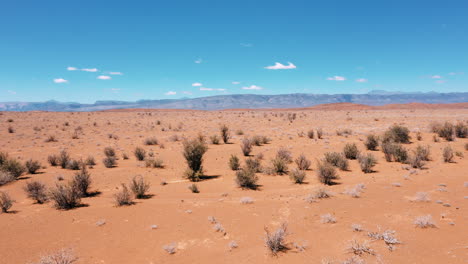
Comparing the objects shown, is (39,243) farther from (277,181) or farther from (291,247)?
(277,181)

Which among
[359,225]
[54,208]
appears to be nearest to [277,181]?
Answer: [359,225]

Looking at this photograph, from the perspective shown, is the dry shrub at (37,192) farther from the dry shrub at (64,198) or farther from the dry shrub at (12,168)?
the dry shrub at (12,168)

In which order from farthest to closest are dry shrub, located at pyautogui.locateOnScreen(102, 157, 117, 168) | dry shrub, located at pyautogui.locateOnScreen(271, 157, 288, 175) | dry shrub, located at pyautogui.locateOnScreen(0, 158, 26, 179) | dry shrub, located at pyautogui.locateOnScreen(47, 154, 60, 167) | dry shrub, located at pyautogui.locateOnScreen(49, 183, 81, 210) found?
dry shrub, located at pyautogui.locateOnScreen(47, 154, 60, 167)
dry shrub, located at pyautogui.locateOnScreen(102, 157, 117, 168)
dry shrub, located at pyautogui.locateOnScreen(271, 157, 288, 175)
dry shrub, located at pyautogui.locateOnScreen(0, 158, 26, 179)
dry shrub, located at pyautogui.locateOnScreen(49, 183, 81, 210)

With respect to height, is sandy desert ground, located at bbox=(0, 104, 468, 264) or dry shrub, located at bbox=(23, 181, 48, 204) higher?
dry shrub, located at bbox=(23, 181, 48, 204)

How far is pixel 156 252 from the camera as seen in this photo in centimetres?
610

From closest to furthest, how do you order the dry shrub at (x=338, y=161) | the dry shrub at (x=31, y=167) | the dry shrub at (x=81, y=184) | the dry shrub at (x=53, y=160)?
the dry shrub at (x=81, y=184) < the dry shrub at (x=31, y=167) < the dry shrub at (x=338, y=161) < the dry shrub at (x=53, y=160)

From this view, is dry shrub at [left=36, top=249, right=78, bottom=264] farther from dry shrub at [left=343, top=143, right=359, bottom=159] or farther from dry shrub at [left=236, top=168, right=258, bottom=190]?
dry shrub at [left=343, top=143, right=359, bottom=159]

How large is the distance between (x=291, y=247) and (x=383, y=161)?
38.3ft

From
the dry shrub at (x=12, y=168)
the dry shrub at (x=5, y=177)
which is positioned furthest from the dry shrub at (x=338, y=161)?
the dry shrub at (x=12, y=168)

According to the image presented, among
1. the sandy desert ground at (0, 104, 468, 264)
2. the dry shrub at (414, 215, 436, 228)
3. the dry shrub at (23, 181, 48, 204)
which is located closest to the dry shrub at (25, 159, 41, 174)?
the sandy desert ground at (0, 104, 468, 264)

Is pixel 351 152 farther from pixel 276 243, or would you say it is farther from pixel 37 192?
pixel 37 192

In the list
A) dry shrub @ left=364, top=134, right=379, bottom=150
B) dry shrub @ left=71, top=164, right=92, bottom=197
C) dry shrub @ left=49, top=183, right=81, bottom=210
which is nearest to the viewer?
dry shrub @ left=49, top=183, right=81, bottom=210

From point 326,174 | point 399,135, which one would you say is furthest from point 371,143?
point 326,174

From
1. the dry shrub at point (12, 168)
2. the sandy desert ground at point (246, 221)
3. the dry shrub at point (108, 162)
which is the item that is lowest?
the sandy desert ground at point (246, 221)
